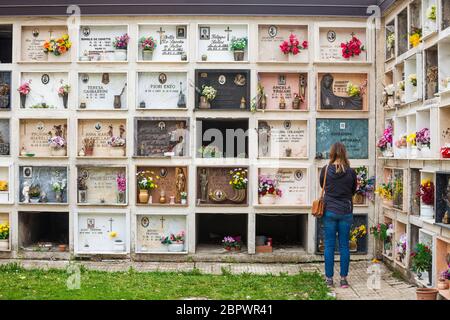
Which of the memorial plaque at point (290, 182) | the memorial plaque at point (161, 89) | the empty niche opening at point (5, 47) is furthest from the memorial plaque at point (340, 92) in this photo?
the empty niche opening at point (5, 47)

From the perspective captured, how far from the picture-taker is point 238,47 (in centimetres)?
899

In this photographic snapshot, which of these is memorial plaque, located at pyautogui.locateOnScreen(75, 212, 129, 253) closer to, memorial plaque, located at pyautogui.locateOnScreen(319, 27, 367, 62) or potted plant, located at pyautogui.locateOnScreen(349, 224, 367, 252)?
potted plant, located at pyautogui.locateOnScreen(349, 224, 367, 252)

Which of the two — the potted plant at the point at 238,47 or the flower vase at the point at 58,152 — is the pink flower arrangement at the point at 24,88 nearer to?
the flower vase at the point at 58,152

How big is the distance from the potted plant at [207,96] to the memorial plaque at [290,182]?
1201mm

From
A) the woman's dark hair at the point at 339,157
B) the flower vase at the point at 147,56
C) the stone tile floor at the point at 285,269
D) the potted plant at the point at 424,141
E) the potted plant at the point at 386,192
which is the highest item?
the flower vase at the point at 147,56

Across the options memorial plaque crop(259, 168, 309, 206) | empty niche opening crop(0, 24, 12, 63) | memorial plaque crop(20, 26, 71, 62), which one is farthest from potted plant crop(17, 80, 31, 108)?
memorial plaque crop(259, 168, 309, 206)

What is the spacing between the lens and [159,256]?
904 centimetres

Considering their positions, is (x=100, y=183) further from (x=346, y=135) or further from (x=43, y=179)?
(x=346, y=135)

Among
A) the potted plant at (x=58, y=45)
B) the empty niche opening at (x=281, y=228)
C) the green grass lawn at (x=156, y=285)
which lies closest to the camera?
the green grass lawn at (x=156, y=285)

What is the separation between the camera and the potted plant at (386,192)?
836cm

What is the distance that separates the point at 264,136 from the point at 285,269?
190cm

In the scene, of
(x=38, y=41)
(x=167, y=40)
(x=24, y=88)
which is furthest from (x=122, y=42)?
(x=24, y=88)

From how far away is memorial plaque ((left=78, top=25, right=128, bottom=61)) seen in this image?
923cm

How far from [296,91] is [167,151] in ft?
6.65
